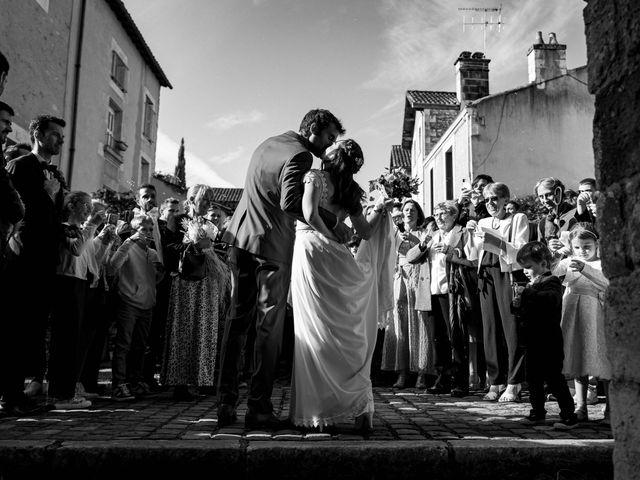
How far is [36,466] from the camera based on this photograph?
3.24 m

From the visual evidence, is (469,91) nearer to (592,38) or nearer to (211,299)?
(211,299)

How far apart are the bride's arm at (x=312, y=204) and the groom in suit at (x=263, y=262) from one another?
2.9 inches

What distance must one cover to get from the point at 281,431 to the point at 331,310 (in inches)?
35.0

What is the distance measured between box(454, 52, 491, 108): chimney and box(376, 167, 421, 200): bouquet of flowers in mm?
15639

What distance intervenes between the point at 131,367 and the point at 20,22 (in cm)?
1097

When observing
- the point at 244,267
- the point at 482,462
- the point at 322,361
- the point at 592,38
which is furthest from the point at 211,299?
the point at 592,38

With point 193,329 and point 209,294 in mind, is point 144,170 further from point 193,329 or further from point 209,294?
point 193,329

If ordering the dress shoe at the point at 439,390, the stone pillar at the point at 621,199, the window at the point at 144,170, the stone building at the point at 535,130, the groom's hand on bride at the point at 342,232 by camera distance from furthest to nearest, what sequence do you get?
the window at the point at 144,170 < the stone building at the point at 535,130 < the dress shoe at the point at 439,390 < the groom's hand on bride at the point at 342,232 < the stone pillar at the point at 621,199

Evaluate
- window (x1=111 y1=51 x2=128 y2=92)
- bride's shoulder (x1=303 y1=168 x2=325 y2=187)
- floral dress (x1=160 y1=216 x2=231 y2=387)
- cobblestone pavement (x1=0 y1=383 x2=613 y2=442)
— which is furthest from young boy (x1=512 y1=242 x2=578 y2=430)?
window (x1=111 y1=51 x2=128 y2=92)

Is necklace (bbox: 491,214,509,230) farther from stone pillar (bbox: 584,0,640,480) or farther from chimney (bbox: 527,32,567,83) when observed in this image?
chimney (bbox: 527,32,567,83)

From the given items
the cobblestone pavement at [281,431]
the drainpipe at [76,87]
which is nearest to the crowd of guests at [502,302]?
the cobblestone pavement at [281,431]

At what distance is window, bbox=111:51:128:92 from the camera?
19984mm

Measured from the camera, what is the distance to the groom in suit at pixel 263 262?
415cm

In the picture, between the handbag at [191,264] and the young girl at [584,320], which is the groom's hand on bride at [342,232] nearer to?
the young girl at [584,320]
